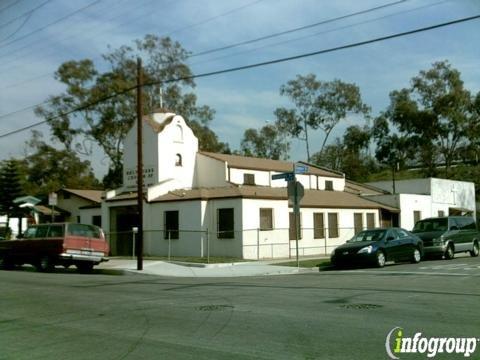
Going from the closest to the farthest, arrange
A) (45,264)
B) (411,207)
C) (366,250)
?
(366,250) → (45,264) → (411,207)

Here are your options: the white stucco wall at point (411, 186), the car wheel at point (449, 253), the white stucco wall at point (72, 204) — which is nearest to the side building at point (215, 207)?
the white stucco wall at point (411, 186)

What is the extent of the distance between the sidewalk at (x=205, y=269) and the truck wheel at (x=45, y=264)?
6.09 feet

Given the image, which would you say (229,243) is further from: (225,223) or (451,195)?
(451,195)

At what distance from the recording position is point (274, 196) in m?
30.4

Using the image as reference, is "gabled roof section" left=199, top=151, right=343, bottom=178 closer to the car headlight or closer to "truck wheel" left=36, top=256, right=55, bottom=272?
"truck wheel" left=36, top=256, right=55, bottom=272

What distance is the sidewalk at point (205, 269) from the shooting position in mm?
21453

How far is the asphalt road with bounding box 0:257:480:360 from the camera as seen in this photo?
777 centimetres

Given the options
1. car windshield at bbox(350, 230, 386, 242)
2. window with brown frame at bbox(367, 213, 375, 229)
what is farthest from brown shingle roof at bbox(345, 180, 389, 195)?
car windshield at bbox(350, 230, 386, 242)

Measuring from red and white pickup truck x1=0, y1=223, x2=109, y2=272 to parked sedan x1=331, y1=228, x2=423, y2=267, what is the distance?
9211 millimetres

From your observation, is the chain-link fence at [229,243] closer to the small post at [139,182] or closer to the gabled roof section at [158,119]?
the small post at [139,182]

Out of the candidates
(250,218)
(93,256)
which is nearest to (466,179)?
(250,218)

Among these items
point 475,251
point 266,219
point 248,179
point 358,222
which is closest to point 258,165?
point 248,179

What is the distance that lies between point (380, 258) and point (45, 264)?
41.8ft

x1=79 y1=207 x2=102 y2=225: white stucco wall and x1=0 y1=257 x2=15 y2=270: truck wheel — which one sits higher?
x1=79 y1=207 x2=102 y2=225: white stucco wall
